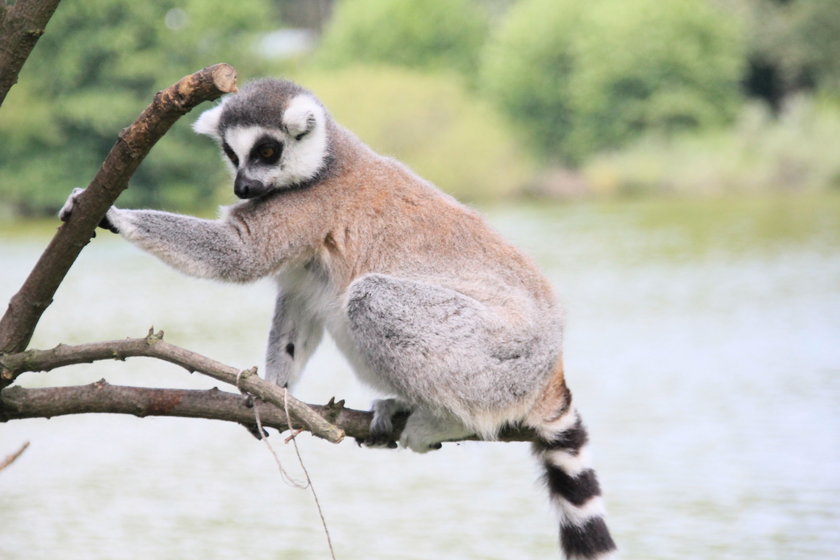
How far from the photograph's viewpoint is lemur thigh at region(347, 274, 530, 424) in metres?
2.84

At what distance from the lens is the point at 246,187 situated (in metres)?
2.99

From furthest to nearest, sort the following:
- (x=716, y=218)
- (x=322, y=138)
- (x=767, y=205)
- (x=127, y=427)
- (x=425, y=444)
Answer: (x=767, y=205) < (x=716, y=218) < (x=127, y=427) < (x=322, y=138) < (x=425, y=444)

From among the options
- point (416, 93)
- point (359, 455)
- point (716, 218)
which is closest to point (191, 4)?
point (416, 93)

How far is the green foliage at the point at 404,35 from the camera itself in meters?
32.8

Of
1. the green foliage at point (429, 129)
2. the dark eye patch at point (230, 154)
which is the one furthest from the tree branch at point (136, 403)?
the green foliage at point (429, 129)

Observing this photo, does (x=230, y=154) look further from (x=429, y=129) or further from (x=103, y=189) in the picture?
(x=429, y=129)

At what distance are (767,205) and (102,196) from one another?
66.9ft

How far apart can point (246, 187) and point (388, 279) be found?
47 cm

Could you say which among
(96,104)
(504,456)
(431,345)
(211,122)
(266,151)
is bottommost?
(431,345)

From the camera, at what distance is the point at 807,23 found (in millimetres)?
27375

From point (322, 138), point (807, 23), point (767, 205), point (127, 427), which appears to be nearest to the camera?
point (322, 138)

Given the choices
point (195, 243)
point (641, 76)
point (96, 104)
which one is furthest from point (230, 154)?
point (641, 76)

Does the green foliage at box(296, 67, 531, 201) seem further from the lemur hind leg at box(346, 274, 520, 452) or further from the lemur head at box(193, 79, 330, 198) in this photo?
the lemur hind leg at box(346, 274, 520, 452)

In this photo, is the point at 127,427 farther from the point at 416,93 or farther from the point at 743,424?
the point at 416,93
